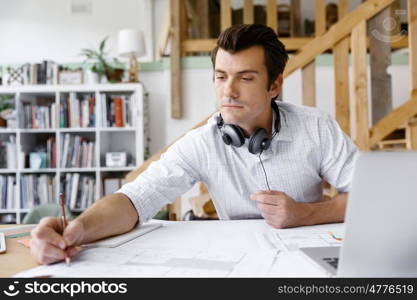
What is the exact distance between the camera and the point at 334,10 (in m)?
5.40

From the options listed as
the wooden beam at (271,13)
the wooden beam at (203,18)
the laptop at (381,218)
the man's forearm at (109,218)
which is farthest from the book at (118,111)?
the laptop at (381,218)

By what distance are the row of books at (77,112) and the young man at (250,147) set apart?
2615 millimetres

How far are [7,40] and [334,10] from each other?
4821 millimetres

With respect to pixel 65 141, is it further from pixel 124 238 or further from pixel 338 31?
pixel 124 238

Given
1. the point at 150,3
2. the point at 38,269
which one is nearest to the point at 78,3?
the point at 150,3

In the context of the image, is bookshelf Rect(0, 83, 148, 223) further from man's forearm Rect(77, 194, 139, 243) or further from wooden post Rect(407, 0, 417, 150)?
man's forearm Rect(77, 194, 139, 243)

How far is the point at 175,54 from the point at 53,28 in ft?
12.3

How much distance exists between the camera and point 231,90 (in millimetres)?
1354

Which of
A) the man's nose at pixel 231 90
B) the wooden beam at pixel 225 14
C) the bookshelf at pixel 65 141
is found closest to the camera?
the man's nose at pixel 231 90

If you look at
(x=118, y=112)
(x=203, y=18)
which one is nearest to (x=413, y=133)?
(x=203, y=18)

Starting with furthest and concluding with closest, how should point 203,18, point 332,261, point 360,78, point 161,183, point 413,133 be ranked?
1. point 203,18
2. point 413,133
3. point 360,78
4. point 161,183
5. point 332,261

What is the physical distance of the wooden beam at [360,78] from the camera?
2430 millimetres

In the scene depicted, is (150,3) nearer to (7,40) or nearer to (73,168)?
(7,40)

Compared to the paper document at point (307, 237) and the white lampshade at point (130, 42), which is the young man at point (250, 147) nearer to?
the paper document at point (307, 237)
